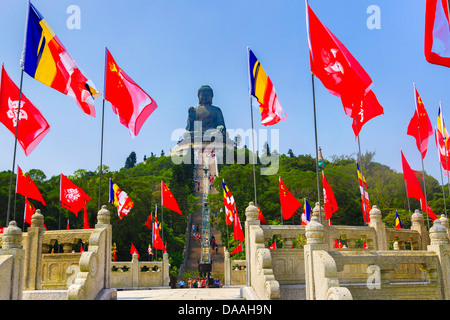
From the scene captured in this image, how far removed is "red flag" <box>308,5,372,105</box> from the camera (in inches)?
550

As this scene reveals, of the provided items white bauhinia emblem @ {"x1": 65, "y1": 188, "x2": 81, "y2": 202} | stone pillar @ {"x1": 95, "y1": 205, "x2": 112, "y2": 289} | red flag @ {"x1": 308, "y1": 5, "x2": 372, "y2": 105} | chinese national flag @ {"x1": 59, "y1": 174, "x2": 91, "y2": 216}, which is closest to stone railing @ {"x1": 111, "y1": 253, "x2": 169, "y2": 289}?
chinese national flag @ {"x1": 59, "y1": 174, "x2": 91, "y2": 216}

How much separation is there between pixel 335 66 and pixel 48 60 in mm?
9407

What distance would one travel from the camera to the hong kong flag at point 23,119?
16.8 m

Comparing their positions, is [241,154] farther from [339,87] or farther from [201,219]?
[339,87]

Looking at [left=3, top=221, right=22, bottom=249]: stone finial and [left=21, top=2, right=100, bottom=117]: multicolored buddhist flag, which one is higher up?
[left=21, top=2, right=100, bottom=117]: multicolored buddhist flag

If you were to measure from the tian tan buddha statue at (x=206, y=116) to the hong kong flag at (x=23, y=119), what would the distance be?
94047 mm

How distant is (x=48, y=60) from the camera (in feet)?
52.6

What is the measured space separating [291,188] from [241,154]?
26.4 meters

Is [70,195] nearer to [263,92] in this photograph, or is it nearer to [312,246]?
[263,92]

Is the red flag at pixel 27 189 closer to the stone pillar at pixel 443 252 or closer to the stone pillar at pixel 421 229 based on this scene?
the stone pillar at pixel 421 229

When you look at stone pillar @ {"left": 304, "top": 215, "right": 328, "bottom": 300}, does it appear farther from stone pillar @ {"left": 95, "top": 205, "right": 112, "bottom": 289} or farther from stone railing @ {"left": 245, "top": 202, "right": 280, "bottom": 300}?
stone pillar @ {"left": 95, "top": 205, "right": 112, "bottom": 289}

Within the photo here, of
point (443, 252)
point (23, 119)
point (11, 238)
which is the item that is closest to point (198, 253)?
point (23, 119)

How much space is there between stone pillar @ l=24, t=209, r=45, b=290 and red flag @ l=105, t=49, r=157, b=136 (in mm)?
4941
